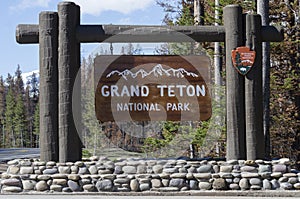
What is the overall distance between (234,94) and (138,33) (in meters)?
2.24

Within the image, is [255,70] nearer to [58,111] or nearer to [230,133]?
[230,133]

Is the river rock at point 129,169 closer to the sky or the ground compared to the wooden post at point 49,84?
closer to the ground

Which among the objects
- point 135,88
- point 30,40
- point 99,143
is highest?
point 30,40

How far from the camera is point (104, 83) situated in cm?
1068

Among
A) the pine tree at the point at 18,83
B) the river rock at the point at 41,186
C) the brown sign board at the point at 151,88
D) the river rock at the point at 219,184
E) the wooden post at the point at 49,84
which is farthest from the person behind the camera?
the pine tree at the point at 18,83

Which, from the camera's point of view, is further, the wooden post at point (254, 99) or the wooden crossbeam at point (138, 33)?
the wooden crossbeam at point (138, 33)

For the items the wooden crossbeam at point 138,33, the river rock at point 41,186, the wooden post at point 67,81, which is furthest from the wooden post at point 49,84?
the river rock at point 41,186

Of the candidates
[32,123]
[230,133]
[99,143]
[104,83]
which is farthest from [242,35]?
[32,123]

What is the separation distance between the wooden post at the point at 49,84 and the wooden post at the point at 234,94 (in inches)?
133

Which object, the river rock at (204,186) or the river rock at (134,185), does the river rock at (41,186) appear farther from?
the river rock at (204,186)

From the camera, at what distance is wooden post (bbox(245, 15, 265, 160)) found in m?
10.4

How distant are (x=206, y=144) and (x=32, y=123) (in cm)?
6047

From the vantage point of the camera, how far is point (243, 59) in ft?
34.3

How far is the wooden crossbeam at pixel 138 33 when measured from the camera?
10531 millimetres
